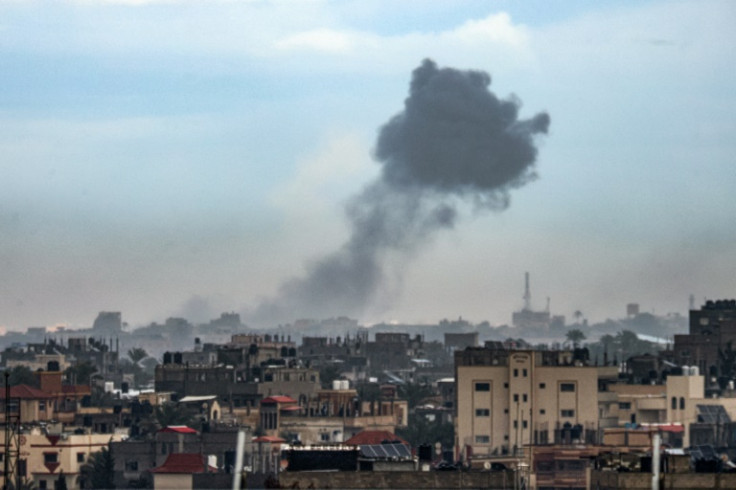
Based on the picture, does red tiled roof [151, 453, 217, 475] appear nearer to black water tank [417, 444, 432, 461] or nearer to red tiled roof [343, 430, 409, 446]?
red tiled roof [343, 430, 409, 446]

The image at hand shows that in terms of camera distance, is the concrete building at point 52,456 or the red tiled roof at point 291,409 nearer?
the concrete building at point 52,456

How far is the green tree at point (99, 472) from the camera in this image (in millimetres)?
121188

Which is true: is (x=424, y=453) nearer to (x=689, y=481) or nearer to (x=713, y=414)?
(x=689, y=481)

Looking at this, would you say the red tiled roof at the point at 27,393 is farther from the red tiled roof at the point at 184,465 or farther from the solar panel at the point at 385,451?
the solar panel at the point at 385,451

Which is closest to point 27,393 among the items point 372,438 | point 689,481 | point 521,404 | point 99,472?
point 521,404

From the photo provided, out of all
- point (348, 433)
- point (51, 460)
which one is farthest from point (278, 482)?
point (348, 433)

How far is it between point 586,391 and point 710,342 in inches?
2061

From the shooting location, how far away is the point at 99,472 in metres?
122

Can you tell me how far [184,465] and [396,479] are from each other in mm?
40017

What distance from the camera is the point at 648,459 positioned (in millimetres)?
72188

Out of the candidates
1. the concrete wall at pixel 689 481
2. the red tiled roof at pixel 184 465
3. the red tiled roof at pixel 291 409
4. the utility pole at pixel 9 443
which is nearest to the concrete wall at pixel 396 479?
the concrete wall at pixel 689 481

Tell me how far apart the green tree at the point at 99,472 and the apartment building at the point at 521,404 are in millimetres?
17653

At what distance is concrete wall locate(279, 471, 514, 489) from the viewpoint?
219 ft

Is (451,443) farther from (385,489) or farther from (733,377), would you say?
(385,489)
